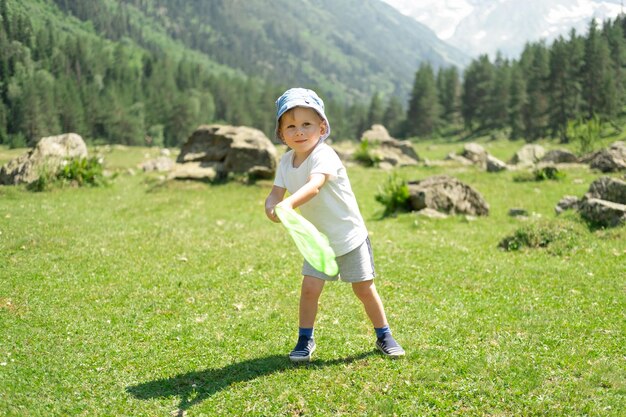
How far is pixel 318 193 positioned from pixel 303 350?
6.80ft

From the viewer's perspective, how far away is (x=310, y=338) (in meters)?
7.14

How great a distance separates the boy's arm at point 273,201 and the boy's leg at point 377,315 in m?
1.44

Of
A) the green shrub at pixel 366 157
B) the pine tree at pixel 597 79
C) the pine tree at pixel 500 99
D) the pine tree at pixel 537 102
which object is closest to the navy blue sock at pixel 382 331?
the green shrub at pixel 366 157

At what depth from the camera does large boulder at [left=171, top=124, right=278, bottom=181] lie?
2716cm

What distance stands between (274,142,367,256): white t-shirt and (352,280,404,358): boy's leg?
2.06 feet

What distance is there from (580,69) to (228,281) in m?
84.6

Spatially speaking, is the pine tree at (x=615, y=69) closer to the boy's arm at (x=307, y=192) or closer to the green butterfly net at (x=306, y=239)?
the boy's arm at (x=307, y=192)

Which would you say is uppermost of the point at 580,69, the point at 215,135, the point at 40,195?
the point at 580,69

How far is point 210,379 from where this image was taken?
668 centimetres

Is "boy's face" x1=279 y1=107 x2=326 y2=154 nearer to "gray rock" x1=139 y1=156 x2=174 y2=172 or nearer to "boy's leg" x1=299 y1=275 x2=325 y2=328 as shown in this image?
"boy's leg" x1=299 y1=275 x2=325 y2=328

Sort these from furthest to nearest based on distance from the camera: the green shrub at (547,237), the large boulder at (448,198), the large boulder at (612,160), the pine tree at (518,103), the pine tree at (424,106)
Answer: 1. the pine tree at (424,106)
2. the pine tree at (518,103)
3. the large boulder at (612,160)
4. the large boulder at (448,198)
5. the green shrub at (547,237)

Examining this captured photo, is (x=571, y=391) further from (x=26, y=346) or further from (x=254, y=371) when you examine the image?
(x=26, y=346)

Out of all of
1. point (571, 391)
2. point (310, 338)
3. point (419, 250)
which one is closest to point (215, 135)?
point (419, 250)

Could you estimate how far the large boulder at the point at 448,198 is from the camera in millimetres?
20562
